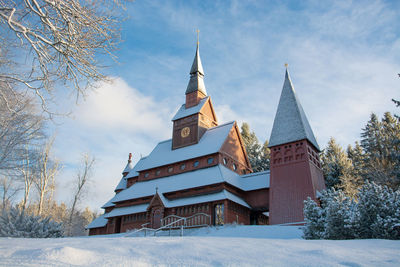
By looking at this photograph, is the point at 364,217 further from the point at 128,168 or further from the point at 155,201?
the point at 128,168

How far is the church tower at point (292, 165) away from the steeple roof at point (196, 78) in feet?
38.8

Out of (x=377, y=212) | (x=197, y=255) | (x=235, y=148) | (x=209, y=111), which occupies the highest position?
(x=209, y=111)

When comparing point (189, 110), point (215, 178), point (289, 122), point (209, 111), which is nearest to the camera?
point (289, 122)

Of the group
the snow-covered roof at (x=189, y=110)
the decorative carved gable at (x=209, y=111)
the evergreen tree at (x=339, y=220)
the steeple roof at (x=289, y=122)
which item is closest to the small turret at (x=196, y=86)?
the snow-covered roof at (x=189, y=110)

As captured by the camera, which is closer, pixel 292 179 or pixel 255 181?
pixel 292 179

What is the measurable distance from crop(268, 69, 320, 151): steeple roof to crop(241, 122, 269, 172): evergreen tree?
70.1 feet

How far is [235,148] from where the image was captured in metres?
32.8

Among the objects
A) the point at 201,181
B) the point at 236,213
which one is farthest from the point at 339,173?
the point at 201,181

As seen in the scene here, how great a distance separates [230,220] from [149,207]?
24.5 ft

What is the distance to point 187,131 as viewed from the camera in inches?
1357

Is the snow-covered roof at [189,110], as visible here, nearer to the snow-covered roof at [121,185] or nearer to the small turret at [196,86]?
the small turret at [196,86]

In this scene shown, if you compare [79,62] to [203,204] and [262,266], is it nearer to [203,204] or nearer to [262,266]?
[262,266]

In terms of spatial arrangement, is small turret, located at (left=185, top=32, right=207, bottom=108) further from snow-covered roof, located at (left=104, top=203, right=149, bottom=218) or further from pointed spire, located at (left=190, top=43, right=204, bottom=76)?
snow-covered roof, located at (left=104, top=203, right=149, bottom=218)

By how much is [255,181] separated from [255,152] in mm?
23156
